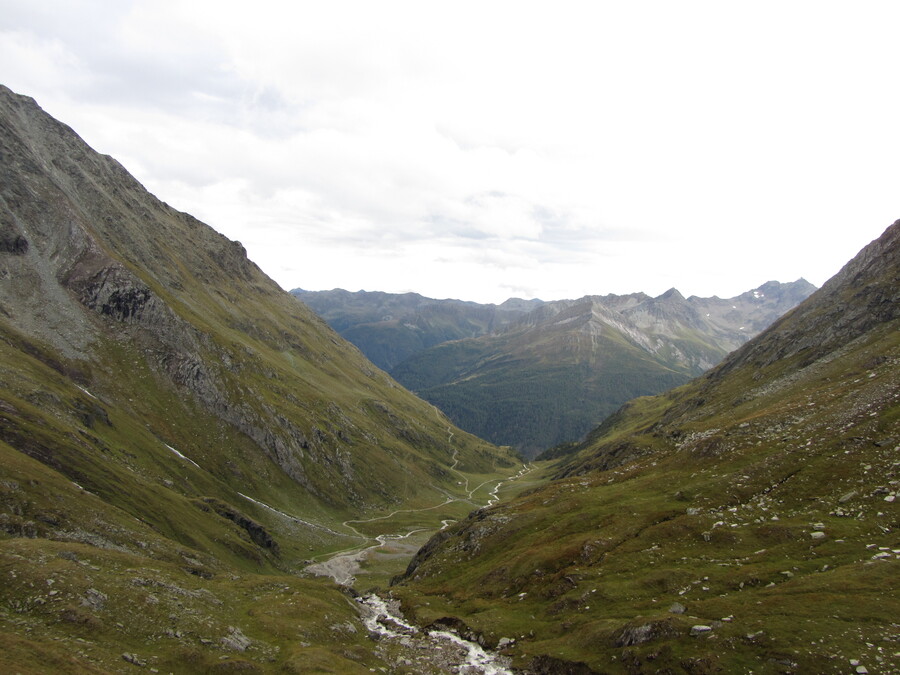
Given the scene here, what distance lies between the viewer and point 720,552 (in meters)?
45.8

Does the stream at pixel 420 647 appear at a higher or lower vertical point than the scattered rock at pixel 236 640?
lower

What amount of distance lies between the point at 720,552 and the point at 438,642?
28199mm

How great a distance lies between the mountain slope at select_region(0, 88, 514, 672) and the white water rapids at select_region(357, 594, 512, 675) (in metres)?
4.36

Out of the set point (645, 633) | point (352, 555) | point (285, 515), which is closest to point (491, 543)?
point (645, 633)

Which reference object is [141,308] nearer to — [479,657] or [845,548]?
[479,657]

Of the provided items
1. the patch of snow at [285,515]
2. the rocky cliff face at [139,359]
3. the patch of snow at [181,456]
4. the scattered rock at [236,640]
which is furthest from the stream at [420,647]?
the patch of snow at [181,456]

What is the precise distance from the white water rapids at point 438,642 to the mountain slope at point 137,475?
4.36 meters

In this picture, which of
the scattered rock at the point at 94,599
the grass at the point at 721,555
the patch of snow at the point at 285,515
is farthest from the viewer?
the patch of snow at the point at 285,515

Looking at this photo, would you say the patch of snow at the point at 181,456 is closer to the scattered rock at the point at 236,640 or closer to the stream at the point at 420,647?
the stream at the point at 420,647

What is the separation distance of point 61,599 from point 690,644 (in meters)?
44.0

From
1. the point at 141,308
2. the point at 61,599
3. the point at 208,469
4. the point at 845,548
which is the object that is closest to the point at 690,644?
the point at 845,548

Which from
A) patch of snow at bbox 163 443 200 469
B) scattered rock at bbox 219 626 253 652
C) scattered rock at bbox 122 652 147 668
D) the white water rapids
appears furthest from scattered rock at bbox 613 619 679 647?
patch of snow at bbox 163 443 200 469

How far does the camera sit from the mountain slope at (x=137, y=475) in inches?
1459

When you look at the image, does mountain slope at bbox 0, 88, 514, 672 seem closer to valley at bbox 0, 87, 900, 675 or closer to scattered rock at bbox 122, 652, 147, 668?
valley at bbox 0, 87, 900, 675
